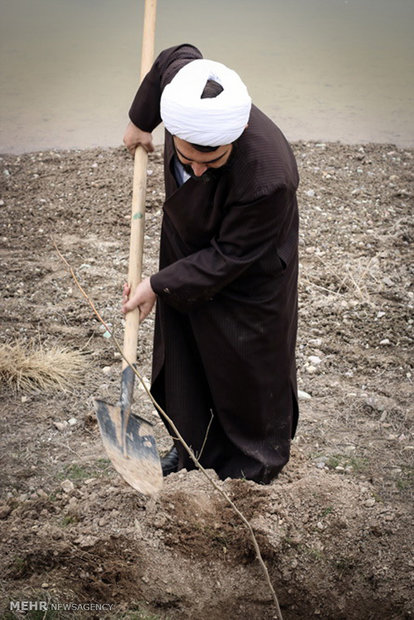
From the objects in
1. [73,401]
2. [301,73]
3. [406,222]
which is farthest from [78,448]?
[301,73]

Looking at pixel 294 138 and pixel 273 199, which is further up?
pixel 273 199

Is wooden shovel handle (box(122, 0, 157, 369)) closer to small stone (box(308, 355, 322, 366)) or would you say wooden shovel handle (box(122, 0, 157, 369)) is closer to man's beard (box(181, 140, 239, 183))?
man's beard (box(181, 140, 239, 183))

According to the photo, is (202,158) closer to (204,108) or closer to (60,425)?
(204,108)

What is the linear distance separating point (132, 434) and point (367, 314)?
1934 mm

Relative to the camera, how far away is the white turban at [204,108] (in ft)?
6.38

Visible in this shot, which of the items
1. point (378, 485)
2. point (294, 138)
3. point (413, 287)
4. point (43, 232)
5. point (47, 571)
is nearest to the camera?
point (47, 571)

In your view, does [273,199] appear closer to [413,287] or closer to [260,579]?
[260,579]

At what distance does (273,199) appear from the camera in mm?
2094

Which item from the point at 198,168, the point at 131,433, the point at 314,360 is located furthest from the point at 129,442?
the point at 314,360

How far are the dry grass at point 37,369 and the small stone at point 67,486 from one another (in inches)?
27.3

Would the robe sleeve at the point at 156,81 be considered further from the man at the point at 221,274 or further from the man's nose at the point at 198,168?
the man's nose at the point at 198,168

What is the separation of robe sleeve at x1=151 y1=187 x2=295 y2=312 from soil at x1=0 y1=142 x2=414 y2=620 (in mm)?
467

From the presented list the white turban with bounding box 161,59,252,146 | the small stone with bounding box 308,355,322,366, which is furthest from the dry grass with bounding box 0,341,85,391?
the white turban with bounding box 161,59,252,146

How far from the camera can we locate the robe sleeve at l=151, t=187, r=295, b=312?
212 centimetres
